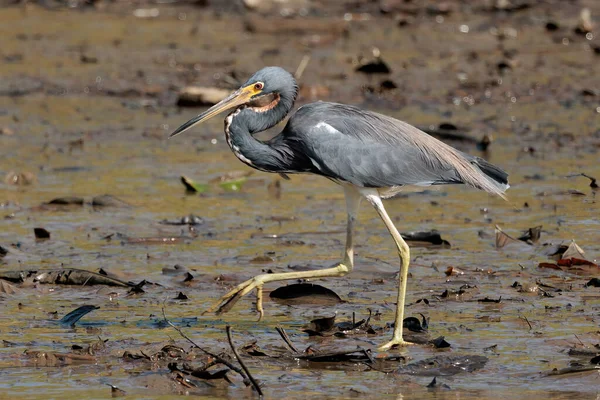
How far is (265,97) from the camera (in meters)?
6.84

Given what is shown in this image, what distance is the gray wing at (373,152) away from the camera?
21.7 feet

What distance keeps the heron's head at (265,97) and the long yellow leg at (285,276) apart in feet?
1.97

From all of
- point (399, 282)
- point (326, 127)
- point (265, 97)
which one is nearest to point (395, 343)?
point (399, 282)

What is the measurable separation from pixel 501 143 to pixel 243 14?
23.7 ft

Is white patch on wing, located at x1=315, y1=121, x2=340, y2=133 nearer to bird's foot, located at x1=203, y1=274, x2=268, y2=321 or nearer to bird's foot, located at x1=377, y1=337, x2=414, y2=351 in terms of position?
bird's foot, located at x1=203, y1=274, x2=268, y2=321

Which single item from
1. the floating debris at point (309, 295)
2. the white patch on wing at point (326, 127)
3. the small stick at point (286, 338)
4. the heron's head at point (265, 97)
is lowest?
the floating debris at point (309, 295)

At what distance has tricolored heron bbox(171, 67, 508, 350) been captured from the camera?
6.61 metres

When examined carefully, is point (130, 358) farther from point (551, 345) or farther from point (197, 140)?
point (197, 140)

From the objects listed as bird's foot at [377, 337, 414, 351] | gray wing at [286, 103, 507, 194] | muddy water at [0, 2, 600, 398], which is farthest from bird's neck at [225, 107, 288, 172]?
bird's foot at [377, 337, 414, 351]

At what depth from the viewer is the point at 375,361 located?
5762mm

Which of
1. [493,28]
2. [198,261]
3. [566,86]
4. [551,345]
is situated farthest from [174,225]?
[493,28]

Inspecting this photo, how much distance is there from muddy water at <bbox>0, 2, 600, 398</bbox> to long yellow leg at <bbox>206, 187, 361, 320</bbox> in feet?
0.41

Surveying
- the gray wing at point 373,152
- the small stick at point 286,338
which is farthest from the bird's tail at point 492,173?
the small stick at point 286,338

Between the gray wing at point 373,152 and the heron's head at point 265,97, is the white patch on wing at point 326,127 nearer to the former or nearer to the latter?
the gray wing at point 373,152
